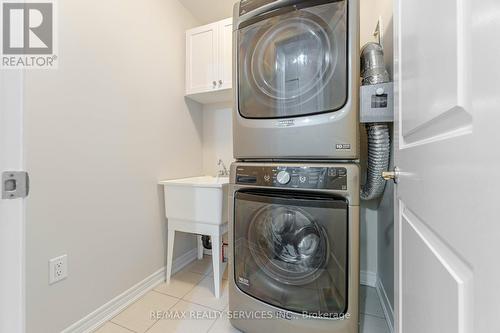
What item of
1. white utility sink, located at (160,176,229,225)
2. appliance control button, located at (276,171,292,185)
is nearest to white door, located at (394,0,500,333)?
appliance control button, located at (276,171,292,185)

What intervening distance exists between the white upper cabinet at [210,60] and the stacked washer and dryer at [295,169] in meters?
0.60

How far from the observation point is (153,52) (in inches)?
66.7

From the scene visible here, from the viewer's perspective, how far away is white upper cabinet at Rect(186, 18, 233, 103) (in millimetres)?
1843

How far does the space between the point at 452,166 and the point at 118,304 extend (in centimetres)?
179

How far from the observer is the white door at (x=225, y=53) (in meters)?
1.83

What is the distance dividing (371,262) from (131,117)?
6.79 ft

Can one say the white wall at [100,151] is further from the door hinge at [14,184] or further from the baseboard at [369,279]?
the baseboard at [369,279]

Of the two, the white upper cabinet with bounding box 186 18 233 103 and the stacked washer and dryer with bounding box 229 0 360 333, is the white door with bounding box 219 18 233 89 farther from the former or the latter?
the stacked washer and dryer with bounding box 229 0 360 333

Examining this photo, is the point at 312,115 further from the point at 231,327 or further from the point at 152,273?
the point at 152,273

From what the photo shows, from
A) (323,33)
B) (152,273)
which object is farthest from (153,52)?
(152,273)

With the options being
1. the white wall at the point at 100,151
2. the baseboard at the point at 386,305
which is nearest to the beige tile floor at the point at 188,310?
the baseboard at the point at 386,305

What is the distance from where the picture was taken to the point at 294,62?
111cm

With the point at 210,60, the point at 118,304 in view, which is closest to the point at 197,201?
the point at 118,304

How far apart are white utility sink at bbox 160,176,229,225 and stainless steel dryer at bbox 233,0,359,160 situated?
438 millimetres
